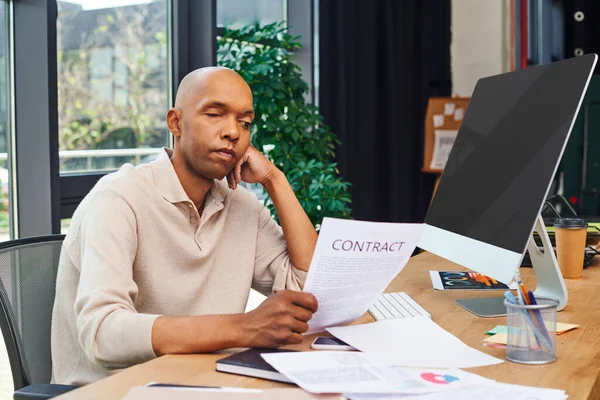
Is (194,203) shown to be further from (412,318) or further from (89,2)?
(89,2)

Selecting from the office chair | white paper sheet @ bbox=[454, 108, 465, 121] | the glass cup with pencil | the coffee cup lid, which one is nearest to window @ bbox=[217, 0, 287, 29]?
white paper sheet @ bbox=[454, 108, 465, 121]

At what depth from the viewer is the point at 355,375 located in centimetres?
108

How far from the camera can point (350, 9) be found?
479 centimetres

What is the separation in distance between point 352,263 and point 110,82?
8.26 ft

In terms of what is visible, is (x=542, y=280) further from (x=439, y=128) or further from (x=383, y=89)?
(x=439, y=128)

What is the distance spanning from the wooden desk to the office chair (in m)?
0.45

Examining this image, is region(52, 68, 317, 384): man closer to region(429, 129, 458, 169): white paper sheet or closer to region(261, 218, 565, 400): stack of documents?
region(261, 218, 565, 400): stack of documents

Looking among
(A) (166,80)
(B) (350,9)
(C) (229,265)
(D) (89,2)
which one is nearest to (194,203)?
(C) (229,265)

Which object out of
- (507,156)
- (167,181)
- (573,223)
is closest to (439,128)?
(573,223)

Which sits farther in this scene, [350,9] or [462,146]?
[350,9]

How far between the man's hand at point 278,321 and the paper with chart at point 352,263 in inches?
1.7

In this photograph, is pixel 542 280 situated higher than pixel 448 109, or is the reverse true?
pixel 448 109

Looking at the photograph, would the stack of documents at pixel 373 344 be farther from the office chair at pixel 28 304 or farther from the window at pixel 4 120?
the window at pixel 4 120

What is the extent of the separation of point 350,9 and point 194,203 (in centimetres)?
340
